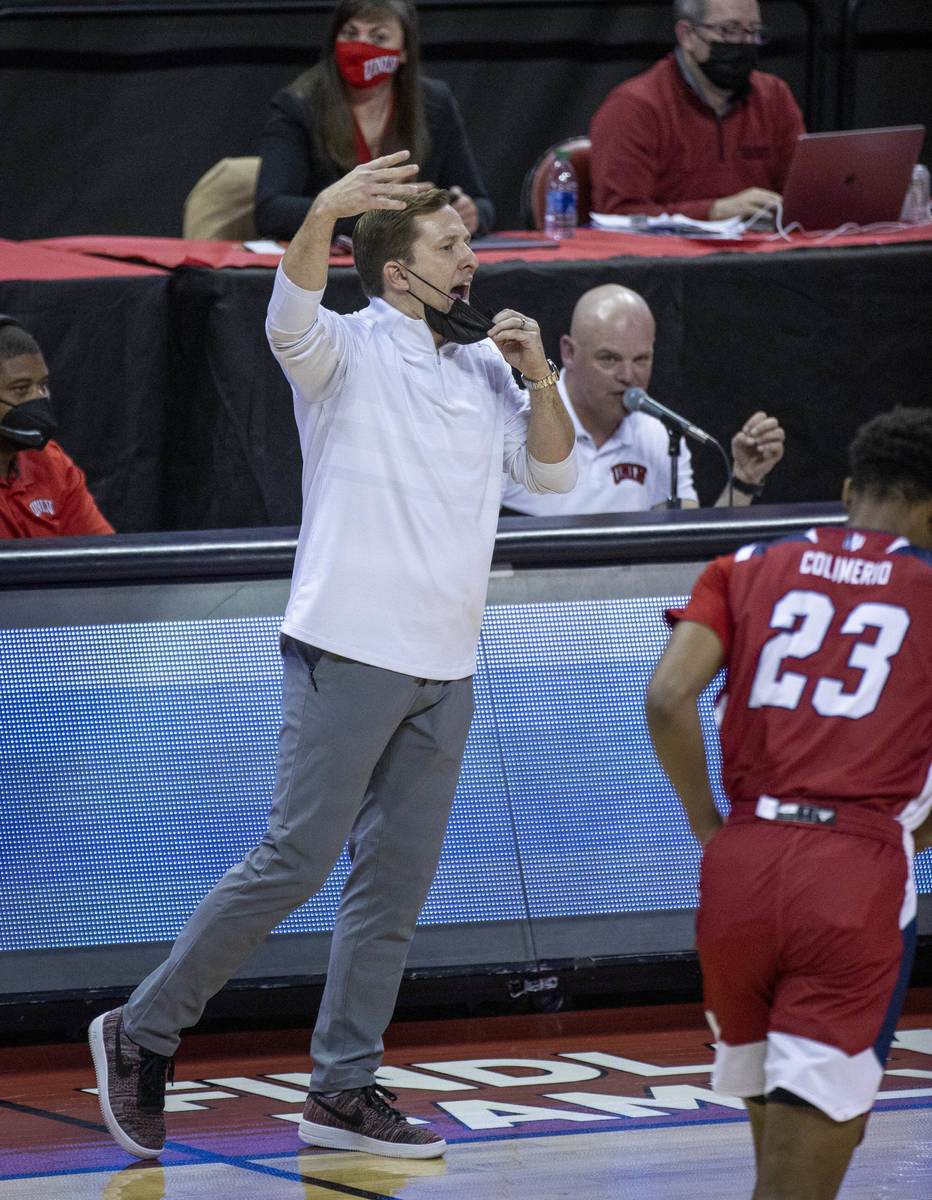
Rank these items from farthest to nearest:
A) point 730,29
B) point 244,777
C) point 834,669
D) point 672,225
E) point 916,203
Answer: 1. point 916,203
2. point 730,29
3. point 672,225
4. point 244,777
5. point 834,669

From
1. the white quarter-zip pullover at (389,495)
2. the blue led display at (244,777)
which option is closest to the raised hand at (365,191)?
the white quarter-zip pullover at (389,495)

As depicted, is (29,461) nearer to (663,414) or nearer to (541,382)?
(663,414)

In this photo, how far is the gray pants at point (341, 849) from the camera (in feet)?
9.39

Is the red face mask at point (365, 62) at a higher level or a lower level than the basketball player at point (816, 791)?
higher

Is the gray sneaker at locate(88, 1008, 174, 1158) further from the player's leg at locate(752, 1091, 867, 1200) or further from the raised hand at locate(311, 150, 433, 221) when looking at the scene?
the raised hand at locate(311, 150, 433, 221)

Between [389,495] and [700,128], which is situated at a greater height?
[700,128]

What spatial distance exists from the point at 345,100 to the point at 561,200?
3.33ft

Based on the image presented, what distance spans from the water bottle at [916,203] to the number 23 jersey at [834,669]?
4.16 m

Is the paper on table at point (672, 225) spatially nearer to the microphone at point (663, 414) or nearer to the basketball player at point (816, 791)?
the microphone at point (663, 414)

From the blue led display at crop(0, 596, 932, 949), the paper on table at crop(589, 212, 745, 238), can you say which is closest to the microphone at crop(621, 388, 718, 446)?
the blue led display at crop(0, 596, 932, 949)

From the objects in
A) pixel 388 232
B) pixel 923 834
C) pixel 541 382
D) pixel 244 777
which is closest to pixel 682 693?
pixel 923 834

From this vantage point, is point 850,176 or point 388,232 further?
point 850,176

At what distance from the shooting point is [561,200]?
19.6 ft

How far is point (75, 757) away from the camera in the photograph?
3.49 meters
